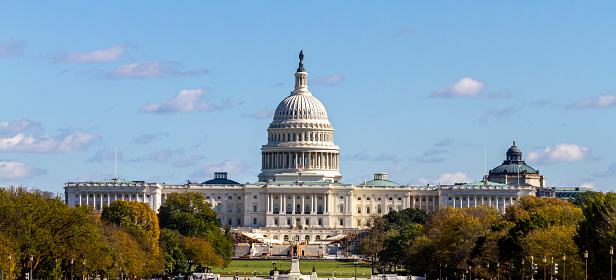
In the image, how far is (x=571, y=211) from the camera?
124 m

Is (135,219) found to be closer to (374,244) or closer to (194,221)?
(194,221)

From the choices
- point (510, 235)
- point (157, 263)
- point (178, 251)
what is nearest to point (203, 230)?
point (178, 251)

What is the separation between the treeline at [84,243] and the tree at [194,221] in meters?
7.68

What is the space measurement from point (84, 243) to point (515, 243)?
3324 cm

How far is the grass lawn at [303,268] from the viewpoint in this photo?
157125 mm

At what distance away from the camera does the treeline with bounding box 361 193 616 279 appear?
95938 mm

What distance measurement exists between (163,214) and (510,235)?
77.5 metres

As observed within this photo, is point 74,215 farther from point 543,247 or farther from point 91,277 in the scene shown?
point 543,247

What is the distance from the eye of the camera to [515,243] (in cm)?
11012

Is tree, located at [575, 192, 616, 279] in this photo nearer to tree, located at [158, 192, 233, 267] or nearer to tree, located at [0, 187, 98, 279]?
tree, located at [0, 187, 98, 279]

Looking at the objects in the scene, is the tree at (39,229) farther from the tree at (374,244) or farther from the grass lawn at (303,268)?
the tree at (374,244)

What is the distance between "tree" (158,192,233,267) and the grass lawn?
92.1 inches

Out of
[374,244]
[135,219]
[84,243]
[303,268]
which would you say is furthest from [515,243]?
[374,244]

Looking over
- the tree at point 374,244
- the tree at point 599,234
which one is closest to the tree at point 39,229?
the tree at point 599,234
